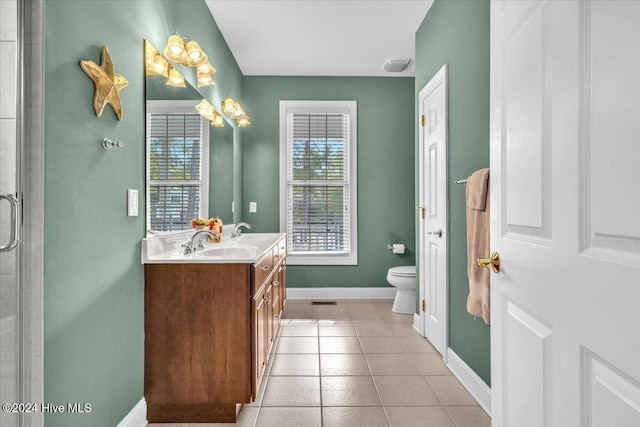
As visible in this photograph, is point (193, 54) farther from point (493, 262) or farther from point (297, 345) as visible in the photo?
point (297, 345)

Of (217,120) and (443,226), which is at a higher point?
(217,120)

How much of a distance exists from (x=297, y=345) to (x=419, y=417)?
47.7 inches

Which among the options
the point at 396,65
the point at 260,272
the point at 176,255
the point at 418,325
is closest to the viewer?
the point at 176,255

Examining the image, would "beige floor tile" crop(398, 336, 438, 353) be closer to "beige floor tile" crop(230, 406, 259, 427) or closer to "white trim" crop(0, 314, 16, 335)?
"beige floor tile" crop(230, 406, 259, 427)

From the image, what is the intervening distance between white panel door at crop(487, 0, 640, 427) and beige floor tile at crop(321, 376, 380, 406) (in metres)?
1.03

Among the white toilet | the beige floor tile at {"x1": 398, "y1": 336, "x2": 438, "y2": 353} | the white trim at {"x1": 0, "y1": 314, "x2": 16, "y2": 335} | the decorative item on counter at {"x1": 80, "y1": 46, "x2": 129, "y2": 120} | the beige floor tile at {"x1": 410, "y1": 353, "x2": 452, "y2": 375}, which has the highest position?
the decorative item on counter at {"x1": 80, "y1": 46, "x2": 129, "y2": 120}

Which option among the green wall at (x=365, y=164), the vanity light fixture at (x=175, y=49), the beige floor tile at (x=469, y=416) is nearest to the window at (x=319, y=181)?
the green wall at (x=365, y=164)

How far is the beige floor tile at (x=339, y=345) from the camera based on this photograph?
280 cm

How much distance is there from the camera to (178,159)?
2.35m

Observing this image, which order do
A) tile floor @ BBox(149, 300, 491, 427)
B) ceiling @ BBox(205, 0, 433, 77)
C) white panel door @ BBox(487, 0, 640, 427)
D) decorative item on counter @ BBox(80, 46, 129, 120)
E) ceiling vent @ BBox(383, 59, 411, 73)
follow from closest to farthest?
1. white panel door @ BBox(487, 0, 640, 427)
2. decorative item on counter @ BBox(80, 46, 129, 120)
3. tile floor @ BBox(149, 300, 491, 427)
4. ceiling @ BBox(205, 0, 433, 77)
5. ceiling vent @ BBox(383, 59, 411, 73)

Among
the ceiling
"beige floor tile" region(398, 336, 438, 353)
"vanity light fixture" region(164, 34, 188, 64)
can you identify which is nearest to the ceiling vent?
the ceiling


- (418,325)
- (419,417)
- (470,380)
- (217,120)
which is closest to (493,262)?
(419,417)

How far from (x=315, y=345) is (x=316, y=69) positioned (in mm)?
3017

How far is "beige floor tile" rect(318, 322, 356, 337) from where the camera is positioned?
3.15m
